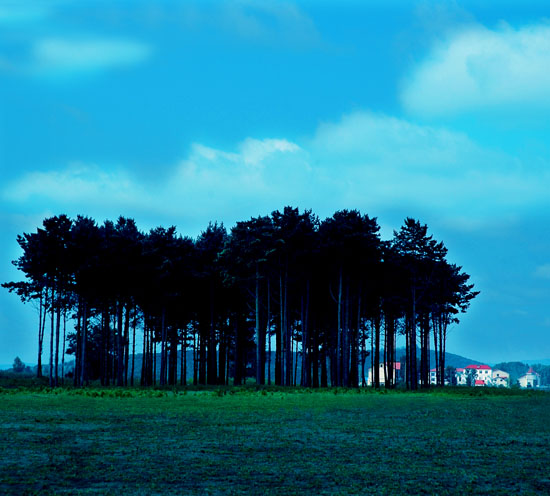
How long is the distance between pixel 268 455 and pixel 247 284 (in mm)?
55352

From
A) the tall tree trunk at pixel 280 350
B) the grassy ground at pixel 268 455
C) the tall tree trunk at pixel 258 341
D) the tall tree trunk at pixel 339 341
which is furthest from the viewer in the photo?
the tall tree trunk at pixel 280 350

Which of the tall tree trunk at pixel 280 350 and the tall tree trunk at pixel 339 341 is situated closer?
the tall tree trunk at pixel 339 341

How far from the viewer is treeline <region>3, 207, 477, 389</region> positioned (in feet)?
216

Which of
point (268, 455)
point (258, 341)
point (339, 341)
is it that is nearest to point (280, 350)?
point (258, 341)

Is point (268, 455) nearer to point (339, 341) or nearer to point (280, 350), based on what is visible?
point (339, 341)

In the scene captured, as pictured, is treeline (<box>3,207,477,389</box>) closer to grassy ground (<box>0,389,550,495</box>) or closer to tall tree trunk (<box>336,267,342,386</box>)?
tall tree trunk (<box>336,267,342,386</box>)

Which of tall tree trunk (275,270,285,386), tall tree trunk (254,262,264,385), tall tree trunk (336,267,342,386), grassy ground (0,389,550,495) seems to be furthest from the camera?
tall tree trunk (275,270,285,386)

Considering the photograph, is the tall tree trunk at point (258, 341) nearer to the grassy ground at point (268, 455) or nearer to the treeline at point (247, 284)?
the treeline at point (247, 284)

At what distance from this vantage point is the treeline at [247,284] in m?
65.8

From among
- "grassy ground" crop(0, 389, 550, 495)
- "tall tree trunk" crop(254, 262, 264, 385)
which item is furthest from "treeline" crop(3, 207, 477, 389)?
"grassy ground" crop(0, 389, 550, 495)

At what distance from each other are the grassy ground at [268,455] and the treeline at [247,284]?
43285mm

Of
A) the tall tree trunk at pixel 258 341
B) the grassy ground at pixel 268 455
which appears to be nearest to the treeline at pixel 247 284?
the tall tree trunk at pixel 258 341

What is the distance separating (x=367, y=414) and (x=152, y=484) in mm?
16773

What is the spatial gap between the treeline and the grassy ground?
43285mm
